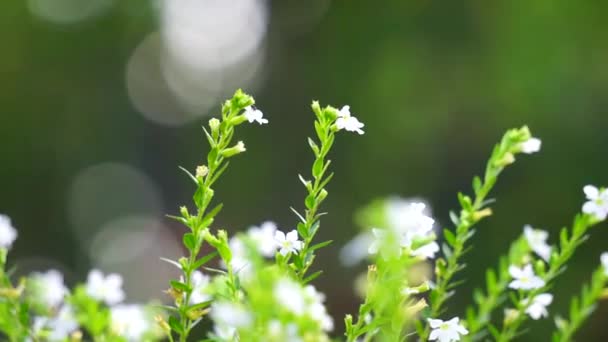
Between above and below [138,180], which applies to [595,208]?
below

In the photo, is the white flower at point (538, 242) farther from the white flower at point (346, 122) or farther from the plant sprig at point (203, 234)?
the plant sprig at point (203, 234)

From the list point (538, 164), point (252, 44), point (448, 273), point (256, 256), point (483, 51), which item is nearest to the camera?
point (256, 256)

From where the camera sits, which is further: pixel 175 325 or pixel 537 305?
pixel 537 305

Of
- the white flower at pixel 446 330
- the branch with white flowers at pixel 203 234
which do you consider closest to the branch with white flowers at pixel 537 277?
the white flower at pixel 446 330

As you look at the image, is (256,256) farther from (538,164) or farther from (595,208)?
(538,164)

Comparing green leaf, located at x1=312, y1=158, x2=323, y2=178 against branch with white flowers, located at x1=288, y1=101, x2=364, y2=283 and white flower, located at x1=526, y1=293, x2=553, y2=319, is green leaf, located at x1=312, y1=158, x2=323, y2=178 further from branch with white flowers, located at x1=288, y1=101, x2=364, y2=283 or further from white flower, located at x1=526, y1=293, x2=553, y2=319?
white flower, located at x1=526, y1=293, x2=553, y2=319

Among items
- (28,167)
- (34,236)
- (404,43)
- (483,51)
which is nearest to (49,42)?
(28,167)

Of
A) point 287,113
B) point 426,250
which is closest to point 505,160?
point 426,250

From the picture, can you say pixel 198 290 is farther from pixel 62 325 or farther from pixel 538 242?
pixel 538 242

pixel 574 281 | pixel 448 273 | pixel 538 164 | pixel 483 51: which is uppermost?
pixel 483 51
